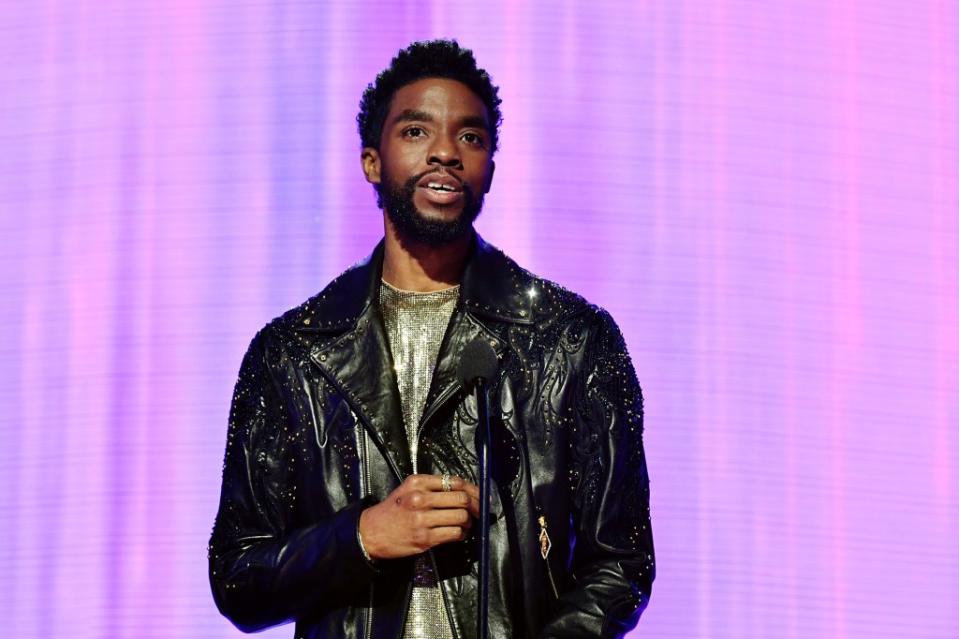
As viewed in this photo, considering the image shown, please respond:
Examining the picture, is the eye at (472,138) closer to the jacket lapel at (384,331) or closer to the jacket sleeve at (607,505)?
the jacket lapel at (384,331)

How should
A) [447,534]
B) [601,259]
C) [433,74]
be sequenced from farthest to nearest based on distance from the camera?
[601,259]
[433,74]
[447,534]

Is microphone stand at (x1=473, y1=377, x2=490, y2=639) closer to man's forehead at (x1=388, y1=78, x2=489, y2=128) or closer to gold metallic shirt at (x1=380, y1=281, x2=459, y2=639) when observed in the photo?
gold metallic shirt at (x1=380, y1=281, x2=459, y2=639)

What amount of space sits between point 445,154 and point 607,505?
24.8 inches

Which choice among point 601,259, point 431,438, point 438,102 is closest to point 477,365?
point 431,438

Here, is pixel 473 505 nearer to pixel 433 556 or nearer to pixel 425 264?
pixel 433 556

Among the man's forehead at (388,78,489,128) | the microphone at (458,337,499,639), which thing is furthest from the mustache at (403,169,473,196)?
the microphone at (458,337,499,639)

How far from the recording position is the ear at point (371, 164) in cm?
279

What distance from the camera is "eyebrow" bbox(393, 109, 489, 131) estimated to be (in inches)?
104

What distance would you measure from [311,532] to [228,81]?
52.3 inches

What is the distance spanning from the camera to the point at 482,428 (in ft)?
7.03

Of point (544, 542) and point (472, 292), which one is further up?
point (472, 292)

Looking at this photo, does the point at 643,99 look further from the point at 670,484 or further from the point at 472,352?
the point at 472,352

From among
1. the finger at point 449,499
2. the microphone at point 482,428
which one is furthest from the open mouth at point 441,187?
the finger at point 449,499

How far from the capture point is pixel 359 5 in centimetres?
343
